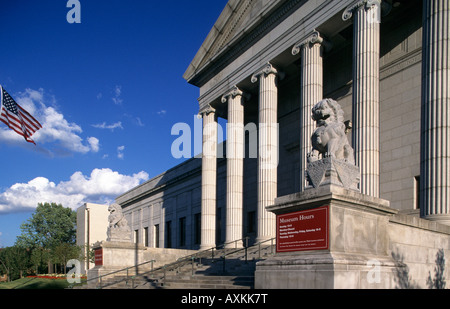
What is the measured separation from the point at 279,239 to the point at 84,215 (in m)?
71.6

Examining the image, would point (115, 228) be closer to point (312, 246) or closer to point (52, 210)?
point (312, 246)

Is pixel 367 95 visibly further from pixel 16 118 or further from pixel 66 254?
pixel 66 254

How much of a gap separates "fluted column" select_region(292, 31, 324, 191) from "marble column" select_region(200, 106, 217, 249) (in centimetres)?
1059

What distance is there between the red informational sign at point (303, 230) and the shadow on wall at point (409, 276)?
229cm

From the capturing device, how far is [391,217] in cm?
1082

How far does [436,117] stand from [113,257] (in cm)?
1708

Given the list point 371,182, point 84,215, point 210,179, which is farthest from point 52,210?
point 371,182

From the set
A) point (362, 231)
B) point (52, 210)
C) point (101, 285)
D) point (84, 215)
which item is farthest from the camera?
point (52, 210)

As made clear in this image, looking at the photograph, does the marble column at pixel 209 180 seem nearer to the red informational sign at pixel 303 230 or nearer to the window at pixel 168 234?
the window at pixel 168 234

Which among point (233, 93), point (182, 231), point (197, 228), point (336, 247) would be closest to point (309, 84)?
point (233, 93)

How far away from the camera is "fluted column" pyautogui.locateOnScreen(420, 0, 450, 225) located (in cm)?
1464

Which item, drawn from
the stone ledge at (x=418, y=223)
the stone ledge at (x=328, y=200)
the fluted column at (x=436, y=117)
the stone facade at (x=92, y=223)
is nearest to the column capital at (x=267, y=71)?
the fluted column at (x=436, y=117)

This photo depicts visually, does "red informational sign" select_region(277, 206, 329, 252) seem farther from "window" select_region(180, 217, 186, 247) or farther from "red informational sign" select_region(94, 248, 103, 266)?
"window" select_region(180, 217, 186, 247)

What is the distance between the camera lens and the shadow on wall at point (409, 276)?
408 inches
